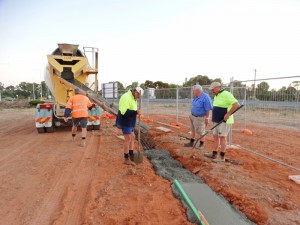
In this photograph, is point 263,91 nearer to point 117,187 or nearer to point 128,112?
point 128,112

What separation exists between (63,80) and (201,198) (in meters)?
6.89

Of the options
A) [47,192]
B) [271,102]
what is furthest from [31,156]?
[271,102]

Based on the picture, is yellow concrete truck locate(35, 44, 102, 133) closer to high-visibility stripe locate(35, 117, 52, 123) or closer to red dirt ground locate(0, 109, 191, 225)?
high-visibility stripe locate(35, 117, 52, 123)

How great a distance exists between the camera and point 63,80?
28.2 ft

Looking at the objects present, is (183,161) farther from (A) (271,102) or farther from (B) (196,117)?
(A) (271,102)

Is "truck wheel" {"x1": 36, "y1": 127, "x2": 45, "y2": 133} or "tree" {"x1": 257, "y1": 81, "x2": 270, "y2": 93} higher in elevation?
"tree" {"x1": 257, "y1": 81, "x2": 270, "y2": 93}

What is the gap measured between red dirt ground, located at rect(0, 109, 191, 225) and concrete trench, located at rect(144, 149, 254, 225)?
0.61ft

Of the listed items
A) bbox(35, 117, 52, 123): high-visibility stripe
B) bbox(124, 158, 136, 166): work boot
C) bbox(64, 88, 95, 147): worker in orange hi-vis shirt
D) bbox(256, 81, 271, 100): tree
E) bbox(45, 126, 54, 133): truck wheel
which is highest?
bbox(256, 81, 271, 100): tree

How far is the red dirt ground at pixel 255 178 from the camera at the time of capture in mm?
3182

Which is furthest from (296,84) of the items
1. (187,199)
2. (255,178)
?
(187,199)

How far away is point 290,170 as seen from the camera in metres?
4.75

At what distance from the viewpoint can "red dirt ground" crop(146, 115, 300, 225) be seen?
318 cm

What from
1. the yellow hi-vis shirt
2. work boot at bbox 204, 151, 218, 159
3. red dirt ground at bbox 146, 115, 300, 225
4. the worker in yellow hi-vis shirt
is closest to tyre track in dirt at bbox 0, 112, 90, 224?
the worker in yellow hi-vis shirt

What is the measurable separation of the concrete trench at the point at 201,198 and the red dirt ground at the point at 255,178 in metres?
0.13
